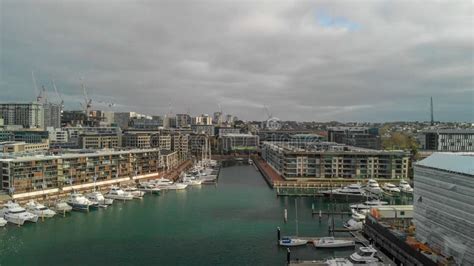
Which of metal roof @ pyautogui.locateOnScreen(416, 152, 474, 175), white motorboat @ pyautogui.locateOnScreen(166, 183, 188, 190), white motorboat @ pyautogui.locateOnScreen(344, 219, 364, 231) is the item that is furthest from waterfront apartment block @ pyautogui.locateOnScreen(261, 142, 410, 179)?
metal roof @ pyautogui.locateOnScreen(416, 152, 474, 175)

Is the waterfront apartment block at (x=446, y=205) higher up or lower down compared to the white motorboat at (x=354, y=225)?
higher up

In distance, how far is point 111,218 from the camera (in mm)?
22906

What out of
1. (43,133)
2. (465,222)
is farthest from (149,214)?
(43,133)

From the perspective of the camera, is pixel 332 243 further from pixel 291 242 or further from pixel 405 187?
pixel 405 187

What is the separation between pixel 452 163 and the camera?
44.3 feet

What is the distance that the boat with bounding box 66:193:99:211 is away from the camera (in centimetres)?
2434

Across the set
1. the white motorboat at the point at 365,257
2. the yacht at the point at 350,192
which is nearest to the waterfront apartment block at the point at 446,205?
the white motorboat at the point at 365,257

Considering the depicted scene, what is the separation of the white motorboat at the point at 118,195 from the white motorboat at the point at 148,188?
8.13 feet

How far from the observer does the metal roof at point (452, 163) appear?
12.5 metres

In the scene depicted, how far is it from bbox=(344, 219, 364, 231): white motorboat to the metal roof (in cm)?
572

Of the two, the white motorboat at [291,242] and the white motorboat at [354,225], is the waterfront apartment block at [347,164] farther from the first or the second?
the white motorboat at [291,242]

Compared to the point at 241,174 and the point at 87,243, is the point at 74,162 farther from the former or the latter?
the point at 241,174

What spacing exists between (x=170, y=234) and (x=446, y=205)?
11.3 meters

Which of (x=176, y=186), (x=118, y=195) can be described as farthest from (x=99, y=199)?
(x=176, y=186)
